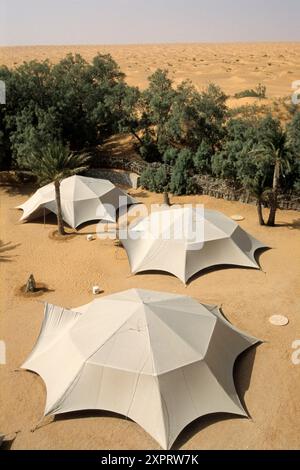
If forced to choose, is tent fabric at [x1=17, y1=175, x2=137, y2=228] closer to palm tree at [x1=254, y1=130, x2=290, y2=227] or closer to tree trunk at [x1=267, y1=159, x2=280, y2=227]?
tree trunk at [x1=267, y1=159, x2=280, y2=227]

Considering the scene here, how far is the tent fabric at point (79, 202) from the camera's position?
82.7 feet

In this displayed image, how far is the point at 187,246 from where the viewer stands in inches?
771

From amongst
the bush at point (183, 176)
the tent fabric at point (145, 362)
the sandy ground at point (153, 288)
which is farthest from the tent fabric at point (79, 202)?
the tent fabric at point (145, 362)

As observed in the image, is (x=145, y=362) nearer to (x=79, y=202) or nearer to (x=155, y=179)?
(x=79, y=202)

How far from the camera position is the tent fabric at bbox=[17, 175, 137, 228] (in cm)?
2522

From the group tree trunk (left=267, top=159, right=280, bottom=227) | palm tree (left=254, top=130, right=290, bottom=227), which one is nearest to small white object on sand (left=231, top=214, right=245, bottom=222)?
tree trunk (left=267, top=159, right=280, bottom=227)

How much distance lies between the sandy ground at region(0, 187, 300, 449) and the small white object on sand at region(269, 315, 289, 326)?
0.75 feet

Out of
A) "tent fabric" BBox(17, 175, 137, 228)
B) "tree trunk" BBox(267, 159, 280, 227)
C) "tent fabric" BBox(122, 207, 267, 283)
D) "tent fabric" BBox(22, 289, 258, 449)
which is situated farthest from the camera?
"tent fabric" BBox(17, 175, 137, 228)

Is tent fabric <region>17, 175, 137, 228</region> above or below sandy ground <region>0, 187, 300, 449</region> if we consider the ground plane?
above

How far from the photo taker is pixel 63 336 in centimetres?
1410

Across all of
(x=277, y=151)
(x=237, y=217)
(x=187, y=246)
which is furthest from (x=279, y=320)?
(x=237, y=217)

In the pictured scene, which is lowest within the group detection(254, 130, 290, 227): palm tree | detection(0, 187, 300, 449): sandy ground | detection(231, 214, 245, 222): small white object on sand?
detection(0, 187, 300, 449): sandy ground

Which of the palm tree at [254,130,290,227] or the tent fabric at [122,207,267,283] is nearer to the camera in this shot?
the tent fabric at [122,207,267,283]

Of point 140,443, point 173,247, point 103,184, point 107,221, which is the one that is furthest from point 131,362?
point 103,184
